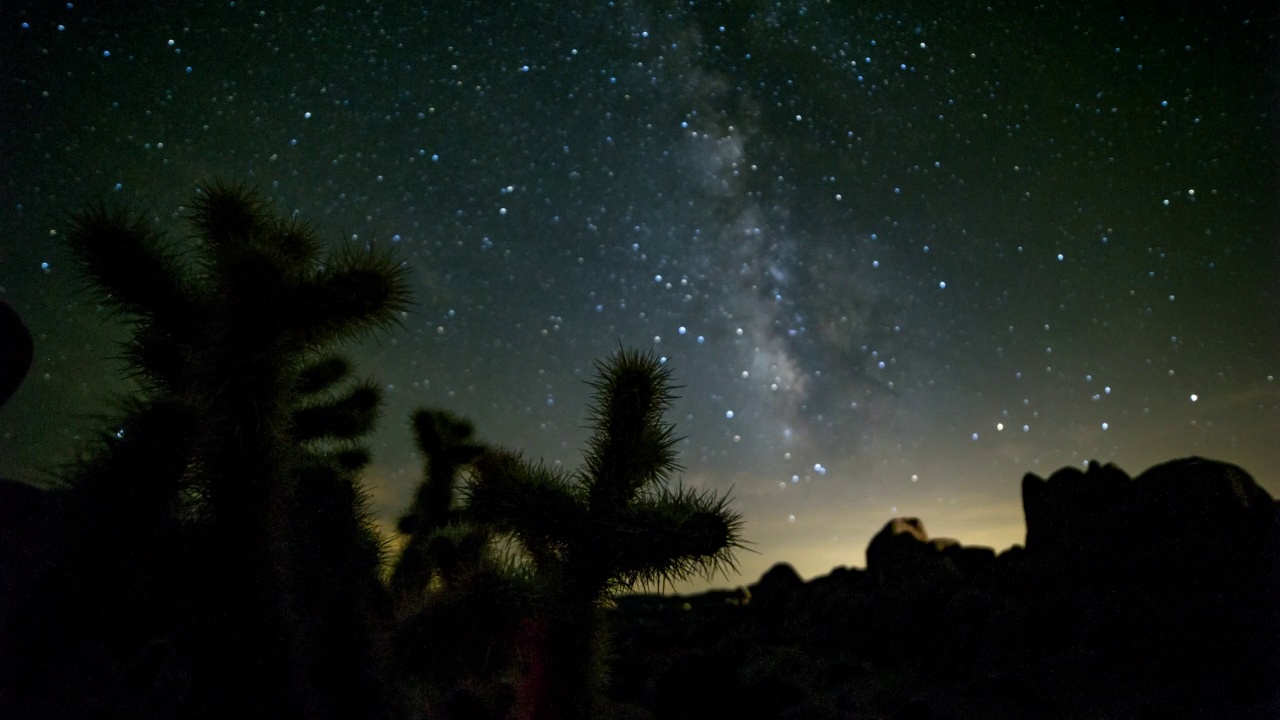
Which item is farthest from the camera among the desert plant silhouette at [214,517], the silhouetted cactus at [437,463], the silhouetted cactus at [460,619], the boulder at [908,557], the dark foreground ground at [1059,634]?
the boulder at [908,557]

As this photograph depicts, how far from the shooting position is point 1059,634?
6336 millimetres

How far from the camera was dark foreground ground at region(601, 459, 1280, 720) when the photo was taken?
17.5 feet

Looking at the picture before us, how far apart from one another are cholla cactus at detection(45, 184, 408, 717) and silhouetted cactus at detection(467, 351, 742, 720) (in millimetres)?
1135

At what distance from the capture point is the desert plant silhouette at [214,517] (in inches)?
127

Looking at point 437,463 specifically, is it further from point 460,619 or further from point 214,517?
point 460,619

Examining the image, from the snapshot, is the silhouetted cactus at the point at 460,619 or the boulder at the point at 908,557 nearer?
the silhouetted cactus at the point at 460,619

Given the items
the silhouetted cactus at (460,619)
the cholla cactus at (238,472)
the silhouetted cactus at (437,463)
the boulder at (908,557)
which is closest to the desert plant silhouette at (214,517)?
the cholla cactus at (238,472)

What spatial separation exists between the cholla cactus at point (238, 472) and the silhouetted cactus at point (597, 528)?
1135mm

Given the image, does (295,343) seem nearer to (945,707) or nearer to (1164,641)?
(945,707)

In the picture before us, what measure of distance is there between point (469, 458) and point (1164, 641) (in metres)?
7.47

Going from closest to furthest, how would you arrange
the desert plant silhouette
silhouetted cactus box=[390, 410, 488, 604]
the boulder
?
the desert plant silhouette, silhouetted cactus box=[390, 410, 488, 604], the boulder

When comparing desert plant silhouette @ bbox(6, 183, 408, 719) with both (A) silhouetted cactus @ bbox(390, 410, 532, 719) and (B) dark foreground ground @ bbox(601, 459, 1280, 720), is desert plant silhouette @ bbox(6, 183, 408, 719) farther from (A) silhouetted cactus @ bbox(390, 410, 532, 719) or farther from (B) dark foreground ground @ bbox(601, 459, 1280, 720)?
(B) dark foreground ground @ bbox(601, 459, 1280, 720)

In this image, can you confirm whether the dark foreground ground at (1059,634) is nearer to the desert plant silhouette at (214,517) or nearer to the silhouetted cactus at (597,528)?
the silhouetted cactus at (597,528)

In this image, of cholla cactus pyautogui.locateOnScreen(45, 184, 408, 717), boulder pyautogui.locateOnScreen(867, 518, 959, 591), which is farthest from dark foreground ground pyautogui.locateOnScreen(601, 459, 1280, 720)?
cholla cactus pyautogui.locateOnScreen(45, 184, 408, 717)
